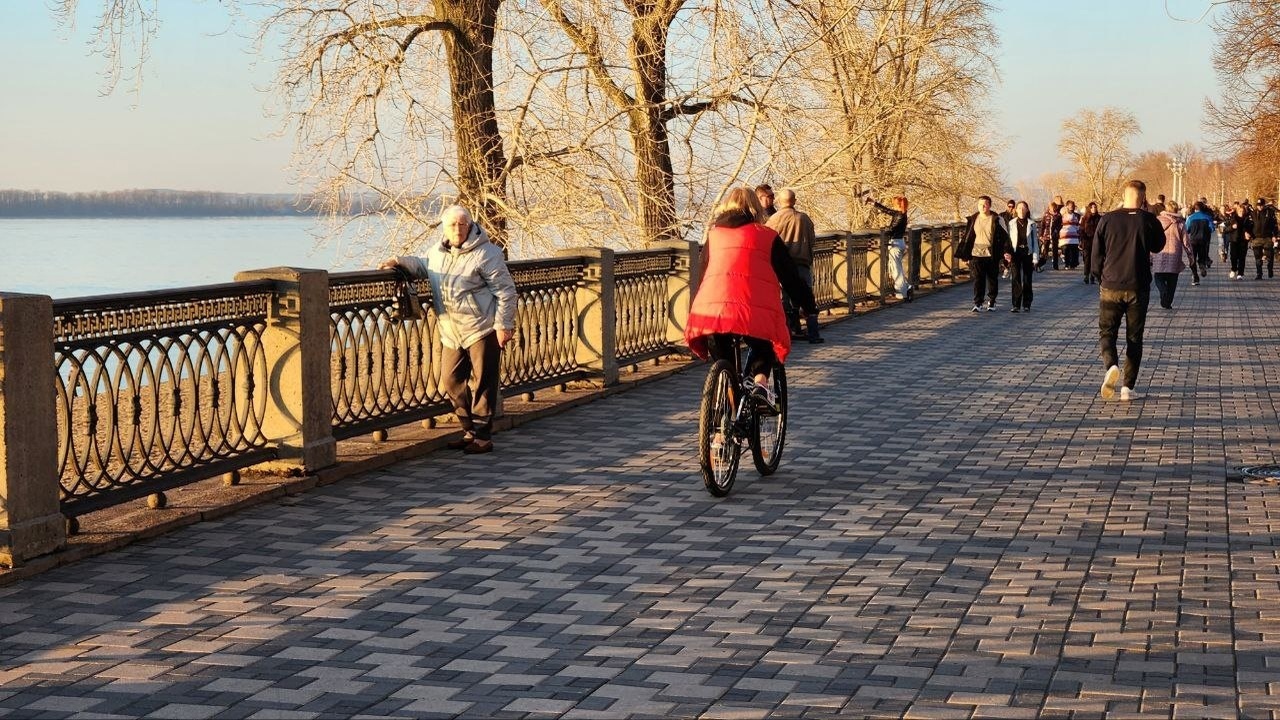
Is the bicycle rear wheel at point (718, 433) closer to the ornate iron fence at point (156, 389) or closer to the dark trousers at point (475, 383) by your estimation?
the dark trousers at point (475, 383)

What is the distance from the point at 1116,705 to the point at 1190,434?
7518mm

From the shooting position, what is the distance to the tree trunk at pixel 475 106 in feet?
66.0

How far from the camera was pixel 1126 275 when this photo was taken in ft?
48.5

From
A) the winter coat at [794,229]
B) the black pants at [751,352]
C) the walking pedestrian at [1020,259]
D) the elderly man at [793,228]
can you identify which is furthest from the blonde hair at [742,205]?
the walking pedestrian at [1020,259]

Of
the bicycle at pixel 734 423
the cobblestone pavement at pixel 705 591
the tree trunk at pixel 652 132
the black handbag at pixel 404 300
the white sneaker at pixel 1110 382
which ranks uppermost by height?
the tree trunk at pixel 652 132

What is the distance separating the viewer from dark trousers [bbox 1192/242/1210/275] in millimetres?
40253

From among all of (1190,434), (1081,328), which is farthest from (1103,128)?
(1190,434)

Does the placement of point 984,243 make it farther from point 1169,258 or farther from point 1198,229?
point 1198,229

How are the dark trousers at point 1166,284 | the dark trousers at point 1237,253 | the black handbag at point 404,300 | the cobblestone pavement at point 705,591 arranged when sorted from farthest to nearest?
Answer: the dark trousers at point 1237,253
the dark trousers at point 1166,284
the black handbag at point 404,300
the cobblestone pavement at point 705,591

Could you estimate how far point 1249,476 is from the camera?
34.0 ft

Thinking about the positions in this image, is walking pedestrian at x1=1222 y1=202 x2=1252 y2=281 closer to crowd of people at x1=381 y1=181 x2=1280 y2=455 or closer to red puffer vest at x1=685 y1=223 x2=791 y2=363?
crowd of people at x1=381 y1=181 x2=1280 y2=455

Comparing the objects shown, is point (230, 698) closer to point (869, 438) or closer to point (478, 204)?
point (869, 438)

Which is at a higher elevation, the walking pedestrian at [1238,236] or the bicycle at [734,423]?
the walking pedestrian at [1238,236]

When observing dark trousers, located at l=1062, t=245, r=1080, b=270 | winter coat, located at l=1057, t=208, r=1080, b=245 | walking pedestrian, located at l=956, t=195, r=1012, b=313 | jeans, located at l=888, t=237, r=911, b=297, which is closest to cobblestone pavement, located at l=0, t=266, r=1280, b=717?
walking pedestrian, located at l=956, t=195, r=1012, b=313
